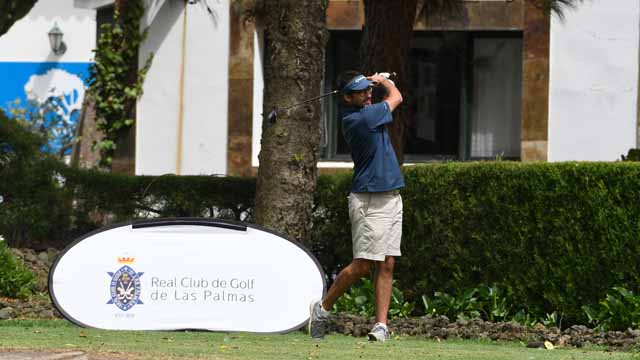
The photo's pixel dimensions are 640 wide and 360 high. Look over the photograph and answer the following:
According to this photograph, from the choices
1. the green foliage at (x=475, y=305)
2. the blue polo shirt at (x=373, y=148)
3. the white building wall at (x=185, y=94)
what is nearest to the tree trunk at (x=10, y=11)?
the white building wall at (x=185, y=94)

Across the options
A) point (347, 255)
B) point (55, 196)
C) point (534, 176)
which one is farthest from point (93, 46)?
point (534, 176)

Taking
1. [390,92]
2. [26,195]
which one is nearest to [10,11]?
[26,195]

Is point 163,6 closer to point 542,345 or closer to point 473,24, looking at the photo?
point 473,24

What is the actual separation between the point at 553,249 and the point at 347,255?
2.22 m

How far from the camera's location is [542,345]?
9.88 metres

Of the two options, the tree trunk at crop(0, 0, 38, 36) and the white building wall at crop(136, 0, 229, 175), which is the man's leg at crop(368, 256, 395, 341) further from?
the white building wall at crop(136, 0, 229, 175)

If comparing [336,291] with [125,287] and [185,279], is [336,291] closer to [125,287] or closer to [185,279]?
[185,279]

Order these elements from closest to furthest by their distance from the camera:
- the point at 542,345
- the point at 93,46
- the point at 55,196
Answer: the point at 542,345 < the point at 55,196 < the point at 93,46

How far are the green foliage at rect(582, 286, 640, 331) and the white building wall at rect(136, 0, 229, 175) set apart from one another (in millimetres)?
9326

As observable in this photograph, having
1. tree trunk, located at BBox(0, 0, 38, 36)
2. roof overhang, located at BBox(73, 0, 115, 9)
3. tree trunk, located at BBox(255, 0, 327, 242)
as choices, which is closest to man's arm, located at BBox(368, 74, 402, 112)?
tree trunk, located at BBox(255, 0, 327, 242)

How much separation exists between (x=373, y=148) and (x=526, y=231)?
6.31ft

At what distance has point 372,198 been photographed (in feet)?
31.9

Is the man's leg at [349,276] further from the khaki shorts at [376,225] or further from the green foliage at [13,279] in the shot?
the green foliage at [13,279]

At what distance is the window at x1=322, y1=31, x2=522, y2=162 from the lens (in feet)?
64.3
